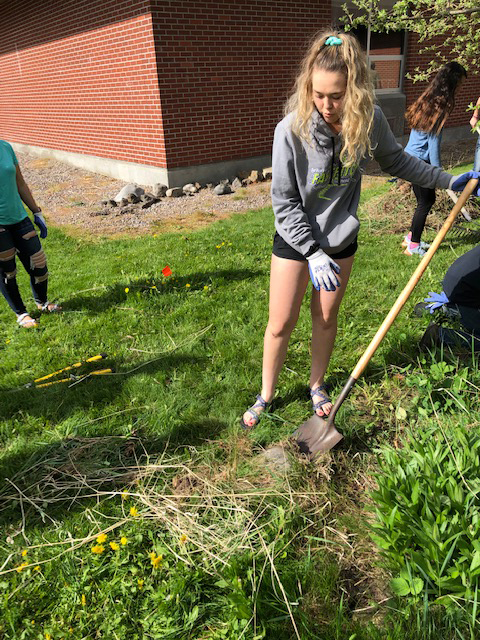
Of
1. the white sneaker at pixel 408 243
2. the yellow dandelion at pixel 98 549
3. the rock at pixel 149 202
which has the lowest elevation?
the rock at pixel 149 202

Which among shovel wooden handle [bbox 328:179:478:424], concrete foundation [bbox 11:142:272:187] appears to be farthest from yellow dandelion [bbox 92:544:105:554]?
concrete foundation [bbox 11:142:272:187]

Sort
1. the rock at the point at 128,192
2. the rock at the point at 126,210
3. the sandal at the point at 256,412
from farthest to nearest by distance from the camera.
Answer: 1. the rock at the point at 128,192
2. the rock at the point at 126,210
3. the sandal at the point at 256,412

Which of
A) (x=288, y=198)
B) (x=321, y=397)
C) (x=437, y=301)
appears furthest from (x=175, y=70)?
(x=321, y=397)

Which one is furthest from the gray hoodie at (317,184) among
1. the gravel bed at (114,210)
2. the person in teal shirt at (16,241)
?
the gravel bed at (114,210)

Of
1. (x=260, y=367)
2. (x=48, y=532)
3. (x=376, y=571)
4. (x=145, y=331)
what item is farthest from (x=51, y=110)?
(x=376, y=571)

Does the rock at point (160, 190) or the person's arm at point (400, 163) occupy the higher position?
the person's arm at point (400, 163)

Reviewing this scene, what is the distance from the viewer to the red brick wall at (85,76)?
8.67 metres

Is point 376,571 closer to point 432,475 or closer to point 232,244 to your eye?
point 432,475

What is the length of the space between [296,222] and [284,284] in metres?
0.36

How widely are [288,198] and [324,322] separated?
751 mm

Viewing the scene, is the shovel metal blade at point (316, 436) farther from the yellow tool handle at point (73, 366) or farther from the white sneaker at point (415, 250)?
the white sneaker at point (415, 250)

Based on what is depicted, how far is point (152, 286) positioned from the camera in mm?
4793

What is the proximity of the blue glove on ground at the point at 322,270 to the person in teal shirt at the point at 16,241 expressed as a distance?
2988 millimetres

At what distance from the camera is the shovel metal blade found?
2.55 metres
